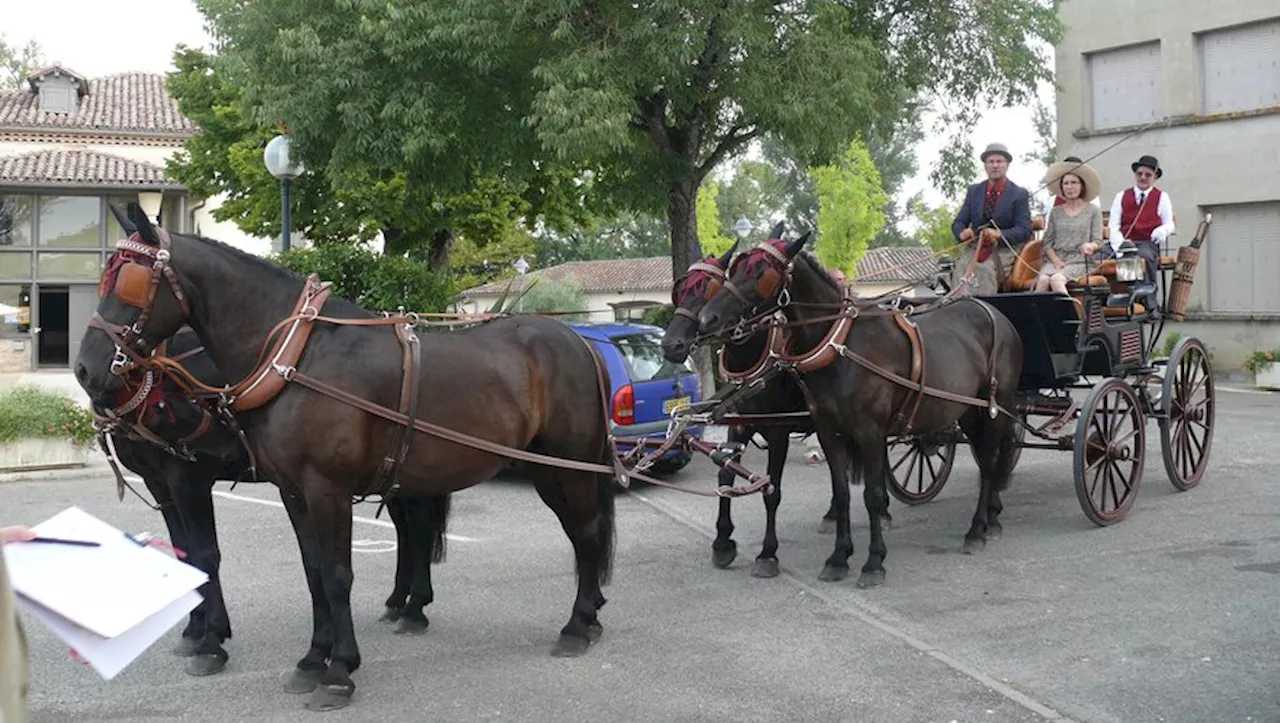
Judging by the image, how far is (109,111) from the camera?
128 feet

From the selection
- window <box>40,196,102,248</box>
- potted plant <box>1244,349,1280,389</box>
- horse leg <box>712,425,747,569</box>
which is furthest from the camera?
→ window <box>40,196,102,248</box>

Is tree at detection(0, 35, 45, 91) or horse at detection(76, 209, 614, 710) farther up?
tree at detection(0, 35, 45, 91)

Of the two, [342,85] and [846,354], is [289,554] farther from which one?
[342,85]

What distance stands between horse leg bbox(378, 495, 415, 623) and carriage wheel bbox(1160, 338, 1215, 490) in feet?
21.2

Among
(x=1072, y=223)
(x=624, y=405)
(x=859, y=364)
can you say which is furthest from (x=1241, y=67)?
Answer: (x=859, y=364)

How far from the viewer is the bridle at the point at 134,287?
5105 millimetres

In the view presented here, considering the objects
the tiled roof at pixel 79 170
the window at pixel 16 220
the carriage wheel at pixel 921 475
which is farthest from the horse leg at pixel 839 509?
the window at pixel 16 220

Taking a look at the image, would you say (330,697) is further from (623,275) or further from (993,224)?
(623,275)

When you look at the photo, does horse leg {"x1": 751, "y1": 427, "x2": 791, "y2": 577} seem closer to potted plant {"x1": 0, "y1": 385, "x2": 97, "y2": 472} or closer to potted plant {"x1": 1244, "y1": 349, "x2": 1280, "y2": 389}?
potted plant {"x1": 0, "y1": 385, "x2": 97, "y2": 472}

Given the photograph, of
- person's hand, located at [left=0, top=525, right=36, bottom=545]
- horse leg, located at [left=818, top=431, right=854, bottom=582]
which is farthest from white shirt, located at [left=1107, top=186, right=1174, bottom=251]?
person's hand, located at [left=0, top=525, right=36, bottom=545]

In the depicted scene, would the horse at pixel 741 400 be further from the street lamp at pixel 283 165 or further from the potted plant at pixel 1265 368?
the potted plant at pixel 1265 368

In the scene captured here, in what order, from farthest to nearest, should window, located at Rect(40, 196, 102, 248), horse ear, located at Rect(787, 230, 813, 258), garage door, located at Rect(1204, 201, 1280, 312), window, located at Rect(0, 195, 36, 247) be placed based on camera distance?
window, located at Rect(40, 196, 102, 248) → window, located at Rect(0, 195, 36, 247) → garage door, located at Rect(1204, 201, 1280, 312) → horse ear, located at Rect(787, 230, 813, 258)

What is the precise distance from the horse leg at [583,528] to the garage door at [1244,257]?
61.3 ft

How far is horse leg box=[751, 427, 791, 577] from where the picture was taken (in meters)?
7.68
